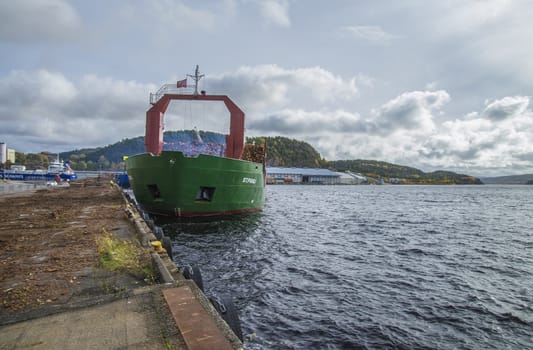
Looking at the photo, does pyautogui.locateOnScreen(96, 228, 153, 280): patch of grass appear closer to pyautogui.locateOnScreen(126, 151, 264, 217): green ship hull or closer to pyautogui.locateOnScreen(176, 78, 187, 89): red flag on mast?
pyautogui.locateOnScreen(126, 151, 264, 217): green ship hull

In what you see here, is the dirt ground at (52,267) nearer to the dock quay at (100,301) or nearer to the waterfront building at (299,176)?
the dock quay at (100,301)

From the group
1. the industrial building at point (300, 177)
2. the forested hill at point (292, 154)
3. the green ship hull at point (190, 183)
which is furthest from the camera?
the forested hill at point (292, 154)

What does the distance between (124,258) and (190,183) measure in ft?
29.2

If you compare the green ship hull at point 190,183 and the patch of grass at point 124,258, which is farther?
the green ship hull at point 190,183

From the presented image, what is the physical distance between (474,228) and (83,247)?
1884cm

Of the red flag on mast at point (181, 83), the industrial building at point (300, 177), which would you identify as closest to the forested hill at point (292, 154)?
the industrial building at point (300, 177)

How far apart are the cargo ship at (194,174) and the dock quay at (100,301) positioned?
7362 mm

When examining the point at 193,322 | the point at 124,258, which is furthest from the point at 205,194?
the point at 193,322

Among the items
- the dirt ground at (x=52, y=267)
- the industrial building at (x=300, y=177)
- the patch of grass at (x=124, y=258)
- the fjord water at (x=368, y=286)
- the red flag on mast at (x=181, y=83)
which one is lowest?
the fjord water at (x=368, y=286)

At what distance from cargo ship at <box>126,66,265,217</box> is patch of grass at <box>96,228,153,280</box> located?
7809mm

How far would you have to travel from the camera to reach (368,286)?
23.7 ft

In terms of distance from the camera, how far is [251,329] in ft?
16.7

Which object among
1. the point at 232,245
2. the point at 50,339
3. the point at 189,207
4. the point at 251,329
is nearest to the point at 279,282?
the point at 251,329

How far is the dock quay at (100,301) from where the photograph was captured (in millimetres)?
2783
